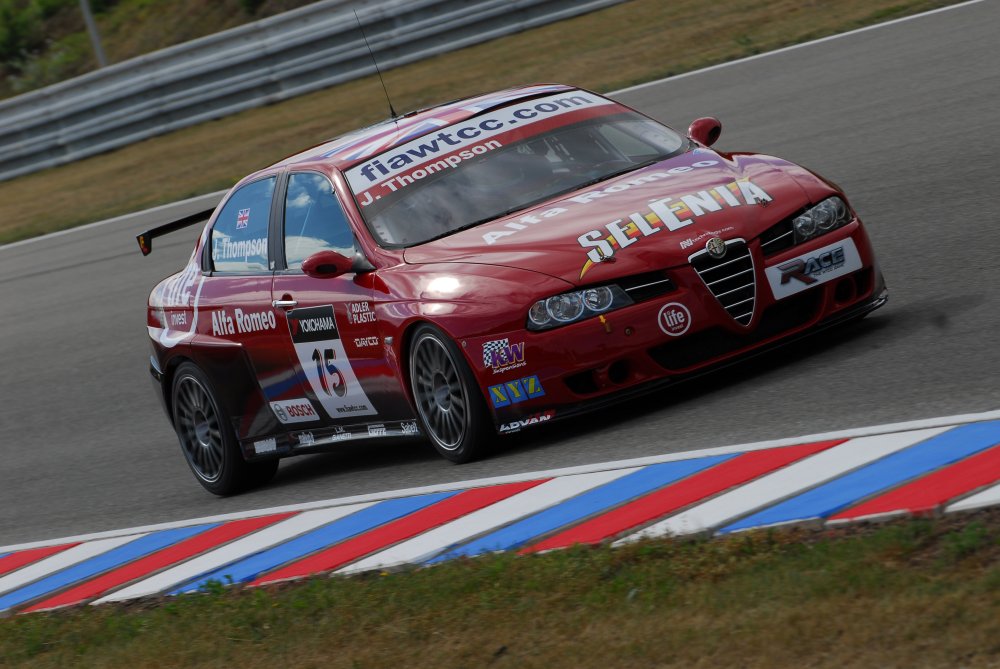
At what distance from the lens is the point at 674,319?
6.45 metres

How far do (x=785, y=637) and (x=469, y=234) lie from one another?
349 centimetres

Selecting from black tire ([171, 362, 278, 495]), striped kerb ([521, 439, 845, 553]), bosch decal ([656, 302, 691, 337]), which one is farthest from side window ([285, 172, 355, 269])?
striped kerb ([521, 439, 845, 553])

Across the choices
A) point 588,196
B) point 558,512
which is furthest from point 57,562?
point 588,196

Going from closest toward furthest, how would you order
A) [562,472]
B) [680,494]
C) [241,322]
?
[680,494] < [562,472] < [241,322]

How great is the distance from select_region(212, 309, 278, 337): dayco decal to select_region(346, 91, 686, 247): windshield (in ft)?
2.50

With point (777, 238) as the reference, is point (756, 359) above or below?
below

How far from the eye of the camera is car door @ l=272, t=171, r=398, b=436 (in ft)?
23.3

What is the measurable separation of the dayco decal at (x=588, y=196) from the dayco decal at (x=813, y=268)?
78 centimetres

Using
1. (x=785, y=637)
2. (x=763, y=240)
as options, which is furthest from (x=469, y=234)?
(x=785, y=637)

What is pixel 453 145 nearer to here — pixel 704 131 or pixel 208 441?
pixel 704 131

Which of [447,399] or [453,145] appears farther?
[453,145]

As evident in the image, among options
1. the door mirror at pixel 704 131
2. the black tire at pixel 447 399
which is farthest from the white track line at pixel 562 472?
the door mirror at pixel 704 131

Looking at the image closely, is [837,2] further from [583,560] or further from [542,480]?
[583,560]

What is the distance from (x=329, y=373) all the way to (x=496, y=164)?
1251 mm
